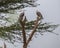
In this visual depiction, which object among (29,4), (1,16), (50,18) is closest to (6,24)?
(1,16)

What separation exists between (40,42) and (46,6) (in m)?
0.34

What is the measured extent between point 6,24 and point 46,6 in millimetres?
766

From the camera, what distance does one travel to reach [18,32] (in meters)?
1.18

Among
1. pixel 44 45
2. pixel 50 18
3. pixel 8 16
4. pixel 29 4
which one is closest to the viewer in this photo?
pixel 8 16

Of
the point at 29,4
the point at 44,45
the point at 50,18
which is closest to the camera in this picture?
the point at 29,4

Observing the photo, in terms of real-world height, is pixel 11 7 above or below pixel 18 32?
above

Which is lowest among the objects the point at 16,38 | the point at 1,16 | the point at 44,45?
the point at 44,45

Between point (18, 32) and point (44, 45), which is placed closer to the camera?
point (18, 32)

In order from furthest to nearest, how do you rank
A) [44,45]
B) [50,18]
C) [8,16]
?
[44,45]
[50,18]
[8,16]

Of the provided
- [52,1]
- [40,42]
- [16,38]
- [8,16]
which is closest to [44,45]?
[40,42]

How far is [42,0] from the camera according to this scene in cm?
191

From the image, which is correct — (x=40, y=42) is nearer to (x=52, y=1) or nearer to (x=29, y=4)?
(x=52, y=1)

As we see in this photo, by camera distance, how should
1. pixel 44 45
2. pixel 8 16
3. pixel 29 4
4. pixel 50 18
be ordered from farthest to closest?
pixel 44 45 → pixel 50 18 → pixel 29 4 → pixel 8 16

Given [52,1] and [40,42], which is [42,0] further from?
[40,42]
